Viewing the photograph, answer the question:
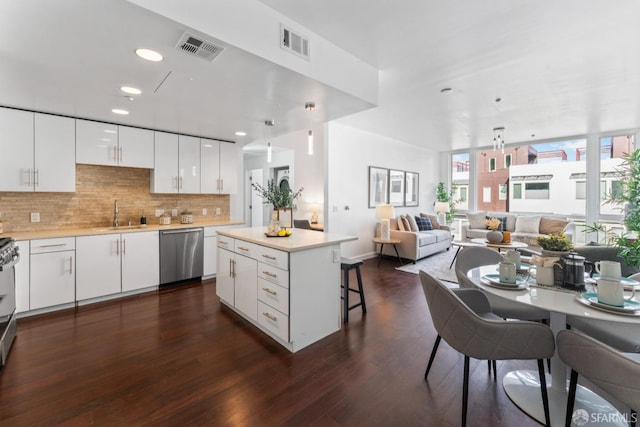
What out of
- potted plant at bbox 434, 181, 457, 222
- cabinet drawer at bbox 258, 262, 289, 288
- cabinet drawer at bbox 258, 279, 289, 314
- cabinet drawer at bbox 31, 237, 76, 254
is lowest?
cabinet drawer at bbox 258, 279, 289, 314

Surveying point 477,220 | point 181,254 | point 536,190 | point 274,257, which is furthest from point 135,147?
point 536,190

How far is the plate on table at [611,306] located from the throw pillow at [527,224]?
5660mm

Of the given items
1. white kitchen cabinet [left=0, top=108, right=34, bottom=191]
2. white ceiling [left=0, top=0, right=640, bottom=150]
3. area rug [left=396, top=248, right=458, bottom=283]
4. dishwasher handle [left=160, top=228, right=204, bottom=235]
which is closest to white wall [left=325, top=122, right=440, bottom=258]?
area rug [left=396, top=248, right=458, bottom=283]

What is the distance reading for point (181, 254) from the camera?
4.12 metres

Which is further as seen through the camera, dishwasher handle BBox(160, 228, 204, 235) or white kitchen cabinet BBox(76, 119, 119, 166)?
dishwasher handle BBox(160, 228, 204, 235)

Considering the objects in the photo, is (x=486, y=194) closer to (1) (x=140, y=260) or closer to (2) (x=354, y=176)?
(2) (x=354, y=176)

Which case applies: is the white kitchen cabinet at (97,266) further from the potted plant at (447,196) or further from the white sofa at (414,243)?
the potted plant at (447,196)

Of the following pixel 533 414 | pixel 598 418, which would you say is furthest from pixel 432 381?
pixel 598 418

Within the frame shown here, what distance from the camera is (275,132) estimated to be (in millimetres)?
4297

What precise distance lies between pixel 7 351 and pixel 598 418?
Result: 4.22 meters

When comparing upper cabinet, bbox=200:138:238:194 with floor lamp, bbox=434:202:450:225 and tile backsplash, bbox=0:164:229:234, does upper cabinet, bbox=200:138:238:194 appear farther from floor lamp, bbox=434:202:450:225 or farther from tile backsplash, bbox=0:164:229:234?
floor lamp, bbox=434:202:450:225

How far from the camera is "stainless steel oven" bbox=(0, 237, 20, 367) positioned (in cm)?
223

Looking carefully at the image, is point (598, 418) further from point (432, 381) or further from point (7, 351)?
point (7, 351)

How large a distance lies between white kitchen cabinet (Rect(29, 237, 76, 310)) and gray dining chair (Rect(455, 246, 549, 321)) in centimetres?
417
